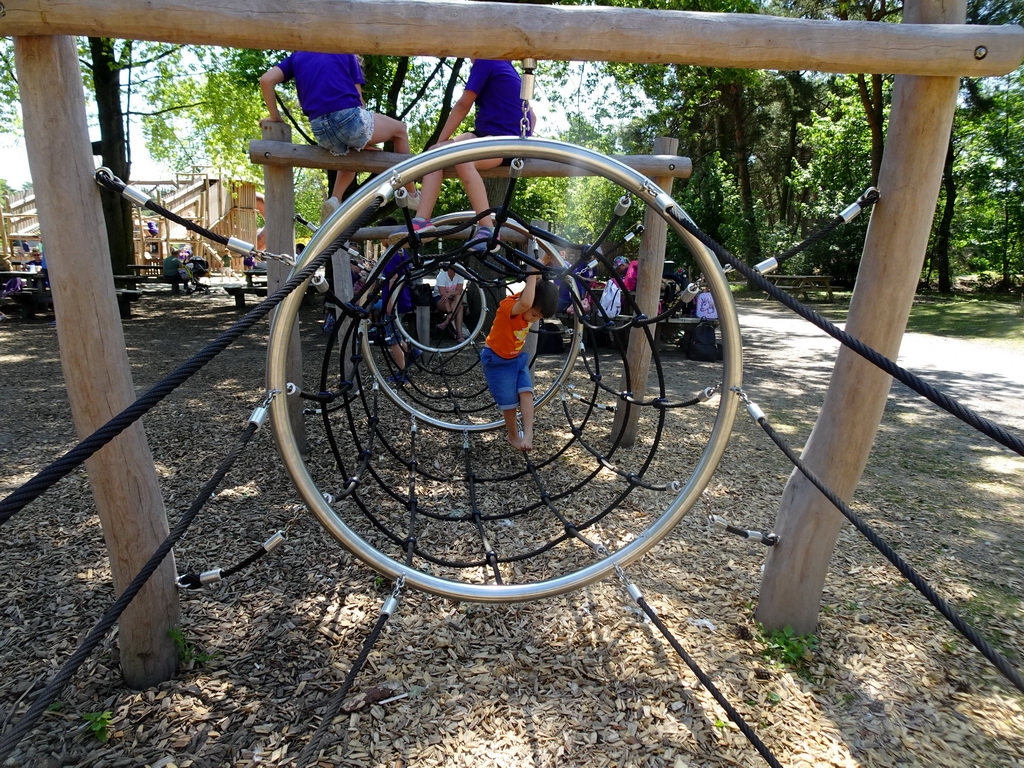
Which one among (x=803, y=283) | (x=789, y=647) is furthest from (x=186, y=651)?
(x=803, y=283)

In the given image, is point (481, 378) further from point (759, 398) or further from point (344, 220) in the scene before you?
point (344, 220)

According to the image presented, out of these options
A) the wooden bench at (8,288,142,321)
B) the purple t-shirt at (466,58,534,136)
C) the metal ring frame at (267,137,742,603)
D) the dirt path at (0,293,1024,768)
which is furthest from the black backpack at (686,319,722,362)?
the wooden bench at (8,288,142,321)

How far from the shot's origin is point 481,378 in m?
6.10

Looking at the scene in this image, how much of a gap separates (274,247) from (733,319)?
242 cm

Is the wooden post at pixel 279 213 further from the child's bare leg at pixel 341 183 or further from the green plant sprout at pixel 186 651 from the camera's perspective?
the green plant sprout at pixel 186 651

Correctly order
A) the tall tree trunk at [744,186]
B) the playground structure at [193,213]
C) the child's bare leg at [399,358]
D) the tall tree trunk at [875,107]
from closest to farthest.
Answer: the child's bare leg at [399,358] < the tall tree trunk at [875,107] < the tall tree trunk at [744,186] < the playground structure at [193,213]

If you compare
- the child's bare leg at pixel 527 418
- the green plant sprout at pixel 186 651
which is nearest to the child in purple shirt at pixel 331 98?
the child's bare leg at pixel 527 418

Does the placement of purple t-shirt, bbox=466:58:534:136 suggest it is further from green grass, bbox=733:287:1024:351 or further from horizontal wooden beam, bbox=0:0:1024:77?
green grass, bbox=733:287:1024:351

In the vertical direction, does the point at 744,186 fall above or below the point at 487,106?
above

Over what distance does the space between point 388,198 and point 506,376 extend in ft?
6.39

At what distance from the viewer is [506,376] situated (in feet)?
11.7

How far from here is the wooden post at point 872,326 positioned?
1777mm

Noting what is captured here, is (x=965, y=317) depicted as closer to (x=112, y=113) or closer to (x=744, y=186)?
(x=744, y=186)

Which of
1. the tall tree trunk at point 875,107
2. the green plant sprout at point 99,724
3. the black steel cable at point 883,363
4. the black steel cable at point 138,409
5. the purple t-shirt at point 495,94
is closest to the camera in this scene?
the black steel cable at point 138,409
